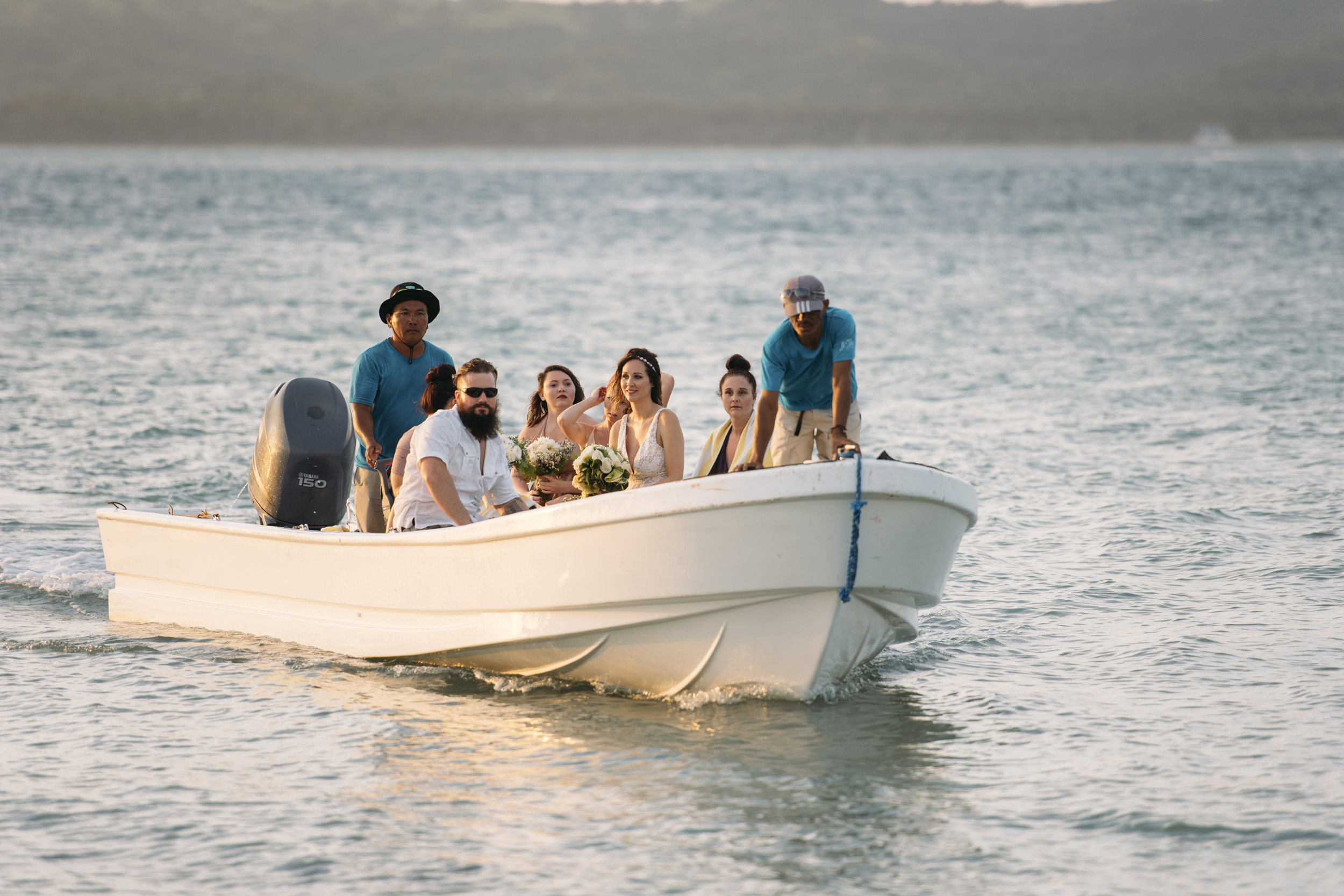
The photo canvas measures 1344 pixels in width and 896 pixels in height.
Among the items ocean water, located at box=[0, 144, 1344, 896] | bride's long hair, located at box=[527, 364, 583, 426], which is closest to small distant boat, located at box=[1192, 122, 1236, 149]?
ocean water, located at box=[0, 144, 1344, 896]

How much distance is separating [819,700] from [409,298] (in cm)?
296

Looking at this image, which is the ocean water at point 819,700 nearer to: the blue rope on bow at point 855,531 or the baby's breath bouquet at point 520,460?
the blue rope on bow at point 855,531

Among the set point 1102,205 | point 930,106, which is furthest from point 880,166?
point 930,106

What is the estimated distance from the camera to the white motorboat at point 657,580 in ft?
18.7

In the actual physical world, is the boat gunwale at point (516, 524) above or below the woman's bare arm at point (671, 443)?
below

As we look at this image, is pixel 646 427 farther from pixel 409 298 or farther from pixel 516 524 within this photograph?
pixel 409 298

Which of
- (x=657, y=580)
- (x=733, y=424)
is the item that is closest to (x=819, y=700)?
(x=657, y=580)

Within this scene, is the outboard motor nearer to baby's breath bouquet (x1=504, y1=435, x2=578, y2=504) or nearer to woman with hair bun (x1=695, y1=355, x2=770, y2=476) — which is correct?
baby's breath bouquet (x1=504, y1=435, x2=578, y2=504)

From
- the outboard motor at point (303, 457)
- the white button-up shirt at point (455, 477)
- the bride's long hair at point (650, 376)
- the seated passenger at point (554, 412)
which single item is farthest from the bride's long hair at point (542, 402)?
the white button-up shirt at point (455, 477)

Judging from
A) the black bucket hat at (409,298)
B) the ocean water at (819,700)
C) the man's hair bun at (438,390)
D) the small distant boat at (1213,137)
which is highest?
the small distant boat at (1213,137)

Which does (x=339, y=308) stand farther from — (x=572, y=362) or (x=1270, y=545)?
(x=1270, y=545)

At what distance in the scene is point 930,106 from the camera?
633 feet

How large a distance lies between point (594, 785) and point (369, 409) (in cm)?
270

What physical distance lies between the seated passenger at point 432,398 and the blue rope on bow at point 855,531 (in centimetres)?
207
